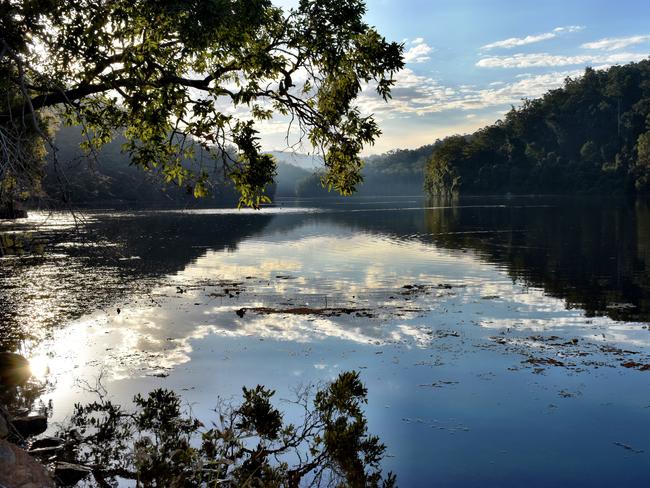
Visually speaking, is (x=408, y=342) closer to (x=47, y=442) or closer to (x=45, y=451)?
(x=47, y=442)

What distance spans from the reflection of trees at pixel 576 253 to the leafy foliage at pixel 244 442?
1647 cm

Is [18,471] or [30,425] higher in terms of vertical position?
[18,471]

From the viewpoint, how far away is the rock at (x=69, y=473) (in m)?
11.3

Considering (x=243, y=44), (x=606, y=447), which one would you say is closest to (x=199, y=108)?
(x=243, y=44)

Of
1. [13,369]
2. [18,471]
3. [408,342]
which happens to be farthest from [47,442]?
[408,342]

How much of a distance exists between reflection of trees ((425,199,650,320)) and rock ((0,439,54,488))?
2312cm

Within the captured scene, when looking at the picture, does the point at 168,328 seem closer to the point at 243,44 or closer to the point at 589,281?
the point at 243,44

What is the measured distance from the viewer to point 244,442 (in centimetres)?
1316

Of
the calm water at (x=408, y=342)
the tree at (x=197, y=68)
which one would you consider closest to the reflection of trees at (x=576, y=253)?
the calm water at (x=408, y=342)

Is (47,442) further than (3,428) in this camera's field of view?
Yes

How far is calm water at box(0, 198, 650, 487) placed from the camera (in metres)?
13.4

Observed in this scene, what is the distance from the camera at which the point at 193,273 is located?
41500 millimetres

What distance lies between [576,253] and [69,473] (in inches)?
1820

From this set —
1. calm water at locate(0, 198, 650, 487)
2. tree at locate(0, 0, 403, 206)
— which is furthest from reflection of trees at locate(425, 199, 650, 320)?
tree at locate(0, 0, 403, 206)
